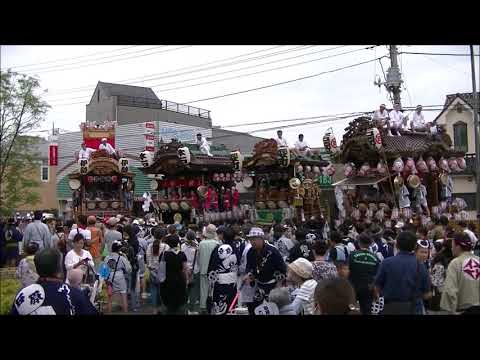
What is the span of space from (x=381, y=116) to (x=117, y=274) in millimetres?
10654

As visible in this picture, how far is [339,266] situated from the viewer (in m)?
6.67

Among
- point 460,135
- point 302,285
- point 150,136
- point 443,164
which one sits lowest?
point 302,285

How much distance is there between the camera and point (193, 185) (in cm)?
2034

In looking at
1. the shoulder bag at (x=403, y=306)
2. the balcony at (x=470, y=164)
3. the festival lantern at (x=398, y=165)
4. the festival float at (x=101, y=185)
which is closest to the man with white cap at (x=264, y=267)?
the shoulder bag at (x=403, y=306)

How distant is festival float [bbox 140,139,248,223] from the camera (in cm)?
1969

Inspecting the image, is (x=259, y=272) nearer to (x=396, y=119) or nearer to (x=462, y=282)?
(x=462, y=282)

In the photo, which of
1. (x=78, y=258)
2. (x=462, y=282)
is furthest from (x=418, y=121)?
(x=462, y=282)

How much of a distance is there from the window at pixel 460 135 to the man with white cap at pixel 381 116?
13794 millimetres

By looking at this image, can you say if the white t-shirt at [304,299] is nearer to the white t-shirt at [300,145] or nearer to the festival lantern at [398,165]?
the festival lantern at [398,165]

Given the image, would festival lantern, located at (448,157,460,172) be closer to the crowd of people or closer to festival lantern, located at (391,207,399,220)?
festival lantern, located at (391,207,399,220)
